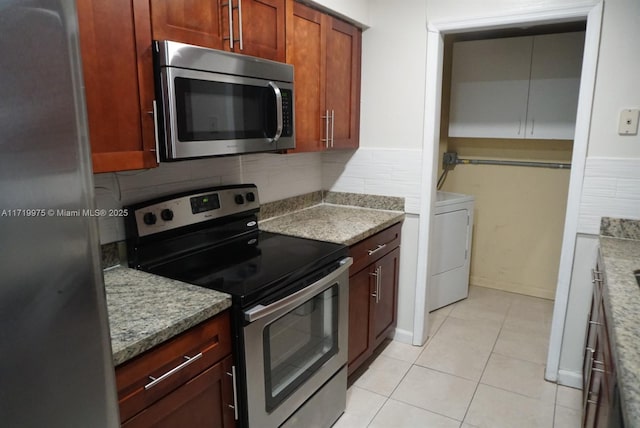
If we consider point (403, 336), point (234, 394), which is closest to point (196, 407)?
point (234, 394)

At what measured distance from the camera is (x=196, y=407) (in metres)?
1.28

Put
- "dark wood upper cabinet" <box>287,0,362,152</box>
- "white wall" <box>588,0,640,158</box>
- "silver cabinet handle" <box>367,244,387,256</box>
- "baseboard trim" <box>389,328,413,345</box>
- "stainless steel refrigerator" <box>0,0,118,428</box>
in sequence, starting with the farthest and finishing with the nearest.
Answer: "baseboard trim" <box>389,328,413,345</box> < "silver cabinet handle" <box>367,244,387,256</box> < "dark wood upper cabinet" <box>287,0,362,152</box> < "white wall" <box>588,0,640,158</box> < "stainless steel refrigerator" <box>0,0,118,428</box>

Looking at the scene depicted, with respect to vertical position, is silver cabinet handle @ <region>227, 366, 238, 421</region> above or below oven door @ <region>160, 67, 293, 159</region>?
below

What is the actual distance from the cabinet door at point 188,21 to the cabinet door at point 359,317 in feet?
4.11

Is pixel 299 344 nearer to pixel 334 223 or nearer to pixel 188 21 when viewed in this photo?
pixel 334 223

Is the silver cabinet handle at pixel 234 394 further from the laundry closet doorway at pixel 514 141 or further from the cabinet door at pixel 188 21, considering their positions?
the laundry closet doorway at pixel 514 141

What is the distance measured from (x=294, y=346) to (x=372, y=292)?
2.56ft

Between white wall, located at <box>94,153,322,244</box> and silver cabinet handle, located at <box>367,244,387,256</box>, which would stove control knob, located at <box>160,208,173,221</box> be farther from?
silver cabinet handle, located at <box>367,244,387,256</box>

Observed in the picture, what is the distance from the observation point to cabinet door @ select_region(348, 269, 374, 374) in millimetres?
2189

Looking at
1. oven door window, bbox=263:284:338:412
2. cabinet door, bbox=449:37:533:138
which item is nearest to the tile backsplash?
cabinet door, bbox=449:37:533:138

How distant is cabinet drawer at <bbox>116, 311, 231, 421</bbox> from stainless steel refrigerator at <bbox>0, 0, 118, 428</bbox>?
388 mm

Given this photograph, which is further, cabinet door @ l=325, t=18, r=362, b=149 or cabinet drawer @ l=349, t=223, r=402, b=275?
cabinet door @ l=325, t=18, r=362, b=149

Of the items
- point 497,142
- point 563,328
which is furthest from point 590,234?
point 497,142

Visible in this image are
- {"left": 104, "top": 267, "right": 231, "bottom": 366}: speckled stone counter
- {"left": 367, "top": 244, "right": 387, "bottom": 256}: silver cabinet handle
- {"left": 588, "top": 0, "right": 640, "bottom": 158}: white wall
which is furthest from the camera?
{"left": 367, "top": 244, "right": 387, "bottom": 256}: silver cabinet handle
